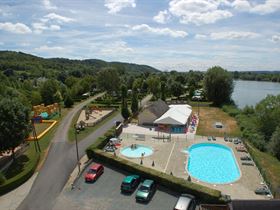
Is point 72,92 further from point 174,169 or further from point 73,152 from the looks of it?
point 174,169

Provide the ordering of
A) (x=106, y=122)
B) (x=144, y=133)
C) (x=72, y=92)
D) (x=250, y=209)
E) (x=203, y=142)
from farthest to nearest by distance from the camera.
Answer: (x=72, y=92) < (x=106, y=122) < (x=144, y=133) < (x=203, y=142) < (x=250, y=209)

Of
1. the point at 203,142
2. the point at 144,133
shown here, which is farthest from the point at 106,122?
the point at 203,142

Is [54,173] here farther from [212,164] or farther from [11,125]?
[212,164]

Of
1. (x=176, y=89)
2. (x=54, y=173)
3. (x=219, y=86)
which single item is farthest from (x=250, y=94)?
(x=54, y=173)

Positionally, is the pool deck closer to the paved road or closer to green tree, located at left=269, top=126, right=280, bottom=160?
green tree, located at left=269, top=126, right=280, bottom=160

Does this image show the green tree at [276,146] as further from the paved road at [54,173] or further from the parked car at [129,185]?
the paved road at [54,173]
